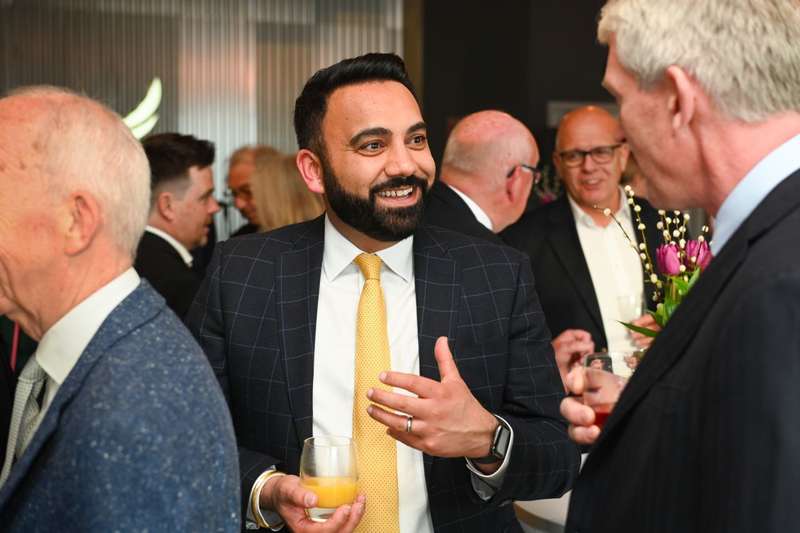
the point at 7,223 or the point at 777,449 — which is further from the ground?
the point at 7,223

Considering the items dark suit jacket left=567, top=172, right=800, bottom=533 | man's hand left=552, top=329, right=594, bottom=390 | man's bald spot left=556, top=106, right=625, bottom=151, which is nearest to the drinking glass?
dark suit jacket left=567, top=172, right=800, bottom=533

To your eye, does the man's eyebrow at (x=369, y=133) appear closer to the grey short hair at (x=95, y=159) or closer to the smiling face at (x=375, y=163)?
the smiling face at (x=375, y=163)

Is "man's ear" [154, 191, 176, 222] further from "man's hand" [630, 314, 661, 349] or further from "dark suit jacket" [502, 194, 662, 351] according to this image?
"man's hand" [630, 314, 661, 349]

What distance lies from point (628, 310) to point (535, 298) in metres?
0.77

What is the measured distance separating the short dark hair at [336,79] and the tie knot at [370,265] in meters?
0.26

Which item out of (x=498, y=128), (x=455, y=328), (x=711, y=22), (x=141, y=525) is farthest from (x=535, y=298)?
(x=498, y=128)

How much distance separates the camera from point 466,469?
2.22m

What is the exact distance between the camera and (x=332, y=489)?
1881 mm

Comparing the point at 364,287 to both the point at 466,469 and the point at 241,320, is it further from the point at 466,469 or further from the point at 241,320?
the point at 466,469

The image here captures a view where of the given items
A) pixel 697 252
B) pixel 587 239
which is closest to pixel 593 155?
pixel 587 239

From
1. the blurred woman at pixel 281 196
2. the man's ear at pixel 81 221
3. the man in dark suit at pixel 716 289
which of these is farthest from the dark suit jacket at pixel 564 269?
the man's ear at pixel 81 221

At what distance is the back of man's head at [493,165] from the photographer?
13.6 feet

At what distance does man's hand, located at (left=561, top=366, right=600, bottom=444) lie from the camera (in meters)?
1.63

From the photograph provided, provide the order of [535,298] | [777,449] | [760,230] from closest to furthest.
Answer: [777,449]
[760,230]
[535,298]
